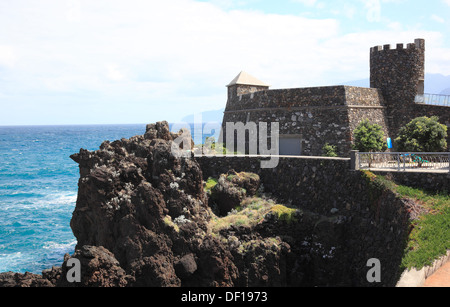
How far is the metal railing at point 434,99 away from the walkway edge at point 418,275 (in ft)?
48.8

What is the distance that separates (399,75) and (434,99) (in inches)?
103

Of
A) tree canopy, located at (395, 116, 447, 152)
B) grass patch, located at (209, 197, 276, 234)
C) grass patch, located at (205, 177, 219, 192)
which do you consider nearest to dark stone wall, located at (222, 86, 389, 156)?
tree canopy, located at (395, 116, 447, 152)

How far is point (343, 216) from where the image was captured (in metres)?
20.1

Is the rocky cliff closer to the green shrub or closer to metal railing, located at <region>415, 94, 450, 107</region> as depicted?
the green shrub

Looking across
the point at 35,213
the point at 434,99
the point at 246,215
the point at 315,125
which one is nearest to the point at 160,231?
the point at 246,215

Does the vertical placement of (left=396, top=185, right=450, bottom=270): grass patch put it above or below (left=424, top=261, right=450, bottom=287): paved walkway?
above

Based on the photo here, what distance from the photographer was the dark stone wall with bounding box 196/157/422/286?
57.1 feet

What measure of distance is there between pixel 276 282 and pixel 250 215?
3.73 meters

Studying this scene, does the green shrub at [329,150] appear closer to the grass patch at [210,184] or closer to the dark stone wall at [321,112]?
the dark stone wall at [321,112]

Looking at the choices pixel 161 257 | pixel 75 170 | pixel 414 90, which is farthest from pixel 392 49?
pixel 75 170

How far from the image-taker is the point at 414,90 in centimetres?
2745

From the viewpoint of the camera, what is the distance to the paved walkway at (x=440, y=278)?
42.2 feet

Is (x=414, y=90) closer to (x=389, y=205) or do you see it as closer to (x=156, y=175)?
(x=389, y=205)

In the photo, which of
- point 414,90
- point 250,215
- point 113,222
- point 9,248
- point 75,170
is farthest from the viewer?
point 75,170
